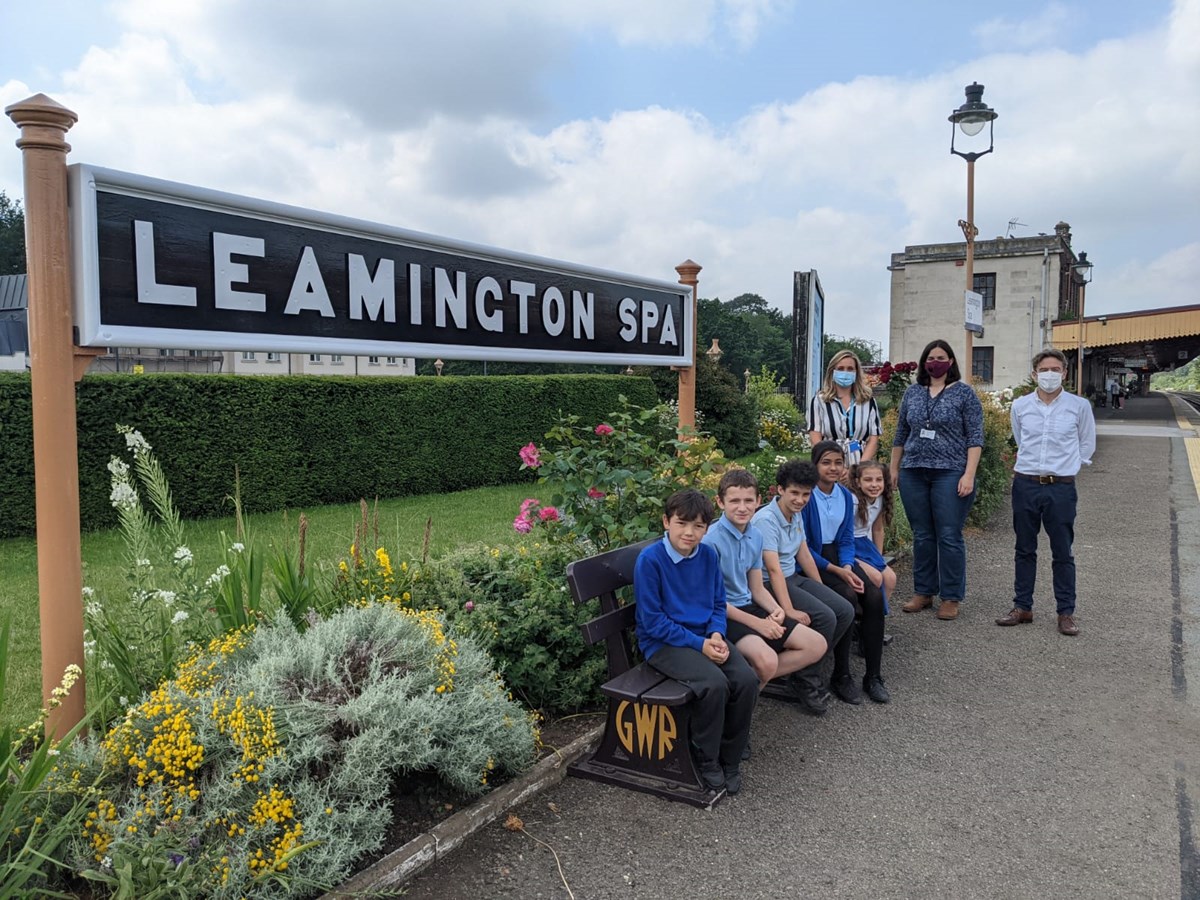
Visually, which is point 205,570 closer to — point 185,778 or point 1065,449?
point 185,778

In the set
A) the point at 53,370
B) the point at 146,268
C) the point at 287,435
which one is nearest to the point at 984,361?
the point at 287,435

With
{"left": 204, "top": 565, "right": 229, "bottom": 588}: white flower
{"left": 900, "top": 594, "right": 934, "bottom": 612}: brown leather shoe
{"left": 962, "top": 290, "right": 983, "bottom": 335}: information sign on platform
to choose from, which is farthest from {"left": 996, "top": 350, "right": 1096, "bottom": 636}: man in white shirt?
{"left": 962, "top": 290, "right": 983, "bottom": 335}: information sign on platform

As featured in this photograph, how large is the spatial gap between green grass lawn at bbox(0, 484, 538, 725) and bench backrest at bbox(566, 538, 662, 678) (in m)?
0.94

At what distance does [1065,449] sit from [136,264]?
562 centimetres

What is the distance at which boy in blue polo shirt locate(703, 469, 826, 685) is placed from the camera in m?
4.09

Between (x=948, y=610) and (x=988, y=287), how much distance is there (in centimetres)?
4747

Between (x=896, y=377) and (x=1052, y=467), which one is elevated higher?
(x=896, y=377)

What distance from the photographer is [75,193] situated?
2.78m

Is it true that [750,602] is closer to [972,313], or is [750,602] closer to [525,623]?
[525,623]

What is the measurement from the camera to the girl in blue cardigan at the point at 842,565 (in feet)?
16.2

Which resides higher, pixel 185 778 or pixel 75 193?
pixel 75 193

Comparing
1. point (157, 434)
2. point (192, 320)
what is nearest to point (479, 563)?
point (192, 320)

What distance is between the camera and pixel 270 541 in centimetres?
474

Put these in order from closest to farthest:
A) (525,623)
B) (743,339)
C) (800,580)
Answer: (525,623), (800,580), (743,339)
